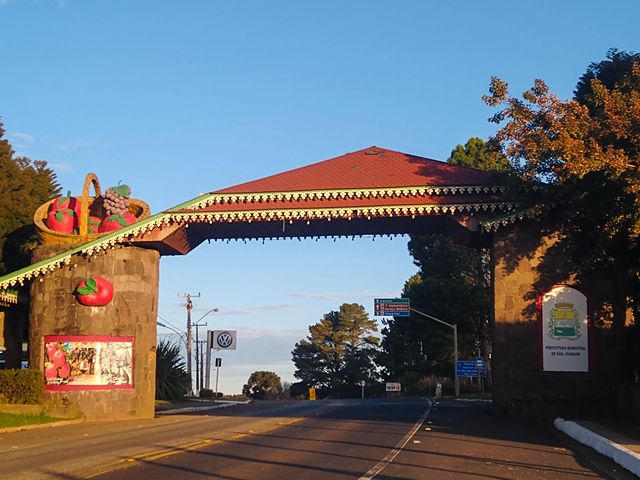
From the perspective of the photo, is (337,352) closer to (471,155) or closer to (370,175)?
(471,155)

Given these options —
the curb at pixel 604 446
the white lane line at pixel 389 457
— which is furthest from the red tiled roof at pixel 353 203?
the white lane line at pixel 389 457

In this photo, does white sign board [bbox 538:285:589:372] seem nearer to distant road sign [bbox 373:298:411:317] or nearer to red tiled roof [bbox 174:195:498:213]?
red tiled roof [bbox 174:195:498:213]

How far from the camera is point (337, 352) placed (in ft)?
413

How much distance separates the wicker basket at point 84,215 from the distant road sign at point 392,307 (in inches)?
1374

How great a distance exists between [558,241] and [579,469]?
18.4m

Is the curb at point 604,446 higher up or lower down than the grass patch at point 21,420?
higher up

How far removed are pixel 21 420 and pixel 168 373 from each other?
2487 cm

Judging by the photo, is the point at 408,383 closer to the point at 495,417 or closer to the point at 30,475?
the point at 495,417

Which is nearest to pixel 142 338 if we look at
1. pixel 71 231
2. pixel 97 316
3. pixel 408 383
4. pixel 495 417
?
pixel 97 316

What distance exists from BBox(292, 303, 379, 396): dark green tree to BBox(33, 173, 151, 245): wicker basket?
8585 centimetres

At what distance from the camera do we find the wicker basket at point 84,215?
36031 mm

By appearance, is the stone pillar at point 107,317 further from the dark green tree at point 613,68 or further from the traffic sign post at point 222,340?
the traffic sign post at point 222,340

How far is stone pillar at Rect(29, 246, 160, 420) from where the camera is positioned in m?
34.5

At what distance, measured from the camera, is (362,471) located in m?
14.5
